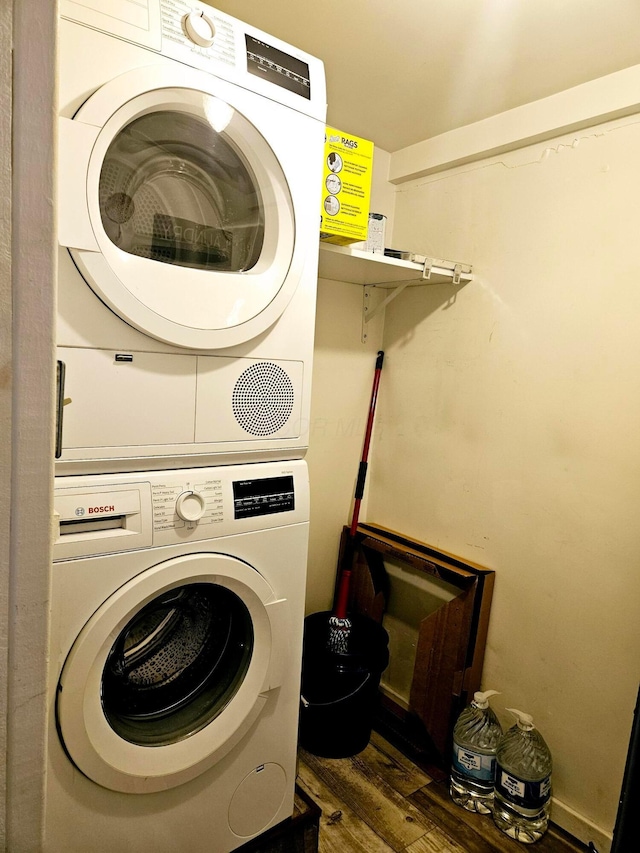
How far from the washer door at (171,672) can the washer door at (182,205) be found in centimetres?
58

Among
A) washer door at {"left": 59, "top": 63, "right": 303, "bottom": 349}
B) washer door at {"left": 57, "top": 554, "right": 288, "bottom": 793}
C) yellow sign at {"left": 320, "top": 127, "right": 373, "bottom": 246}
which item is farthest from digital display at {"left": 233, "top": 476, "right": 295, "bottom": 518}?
yellow sign at {"left": 320, "top": 127, "right": 373, "bottom": 246}

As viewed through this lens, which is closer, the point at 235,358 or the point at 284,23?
the point at 235,358

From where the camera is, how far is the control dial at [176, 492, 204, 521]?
1.23 metres

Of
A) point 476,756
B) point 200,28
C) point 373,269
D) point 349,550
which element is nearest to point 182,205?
point 200,28

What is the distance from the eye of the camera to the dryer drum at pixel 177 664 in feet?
4.23

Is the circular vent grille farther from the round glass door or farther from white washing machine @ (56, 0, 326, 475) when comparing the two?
the round glass door

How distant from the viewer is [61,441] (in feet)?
3.56

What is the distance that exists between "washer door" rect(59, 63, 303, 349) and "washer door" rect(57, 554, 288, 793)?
1.92 feet

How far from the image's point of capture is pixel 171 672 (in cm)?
139

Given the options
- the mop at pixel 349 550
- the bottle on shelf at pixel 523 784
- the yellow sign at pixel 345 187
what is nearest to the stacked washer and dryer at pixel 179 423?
the yellow sign at pixel 345 187

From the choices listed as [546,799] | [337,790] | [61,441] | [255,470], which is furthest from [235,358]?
[546,799]

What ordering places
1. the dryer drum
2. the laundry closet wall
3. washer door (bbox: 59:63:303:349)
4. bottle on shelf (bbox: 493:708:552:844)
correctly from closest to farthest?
washer door (bbox: 59:63:303:349) < the dryer drum < bottle on shelf (bbox: 493:708:552:844) < the laundry closet wall

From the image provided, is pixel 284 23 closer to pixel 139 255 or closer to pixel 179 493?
pixel 139 255

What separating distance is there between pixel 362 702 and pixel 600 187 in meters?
1.92
